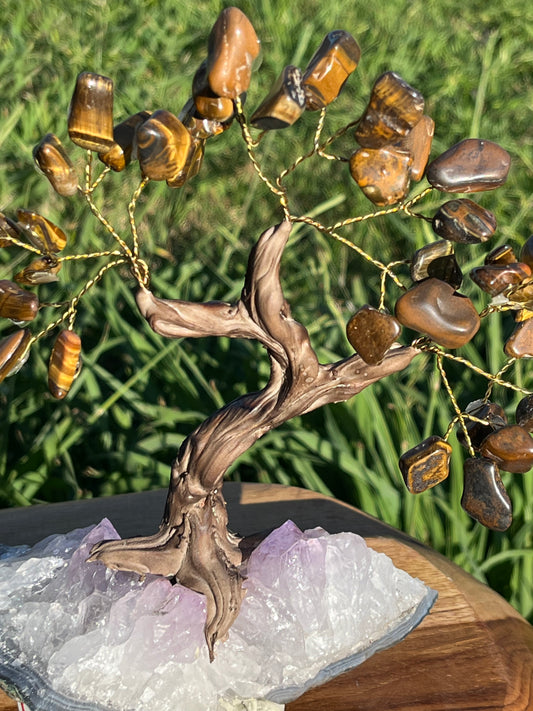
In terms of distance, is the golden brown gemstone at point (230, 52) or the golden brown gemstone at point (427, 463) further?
the golden brown gemstone at point (427, 463)

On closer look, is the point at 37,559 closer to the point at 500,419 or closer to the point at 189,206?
the point at 500,419

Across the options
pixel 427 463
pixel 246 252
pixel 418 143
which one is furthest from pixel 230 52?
pixel 246 252

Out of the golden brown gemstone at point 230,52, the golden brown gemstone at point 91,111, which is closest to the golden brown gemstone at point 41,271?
the golden brown gemstone at point 91,111

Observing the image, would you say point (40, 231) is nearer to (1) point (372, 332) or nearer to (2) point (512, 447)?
(1) point (372, 332)

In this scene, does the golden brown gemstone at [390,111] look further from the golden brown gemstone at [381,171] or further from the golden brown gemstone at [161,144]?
the golden brown gemstone at [161,144]

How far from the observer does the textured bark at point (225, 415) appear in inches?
29.5

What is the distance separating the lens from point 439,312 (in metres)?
0.68

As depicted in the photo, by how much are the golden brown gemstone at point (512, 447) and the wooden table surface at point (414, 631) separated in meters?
0.23

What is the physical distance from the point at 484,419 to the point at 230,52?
1.29ft

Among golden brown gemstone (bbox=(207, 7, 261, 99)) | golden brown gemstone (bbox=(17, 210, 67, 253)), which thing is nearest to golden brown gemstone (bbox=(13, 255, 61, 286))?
golden brown gemstone (bbox=(17, 210, 67, 253))

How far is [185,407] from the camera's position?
1518 mm

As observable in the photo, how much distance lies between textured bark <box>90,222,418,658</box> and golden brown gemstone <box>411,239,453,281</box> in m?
0.08

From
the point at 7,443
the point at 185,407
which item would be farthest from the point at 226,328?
the point at 7,443

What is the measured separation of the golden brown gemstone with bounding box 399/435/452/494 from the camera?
0.75 m
